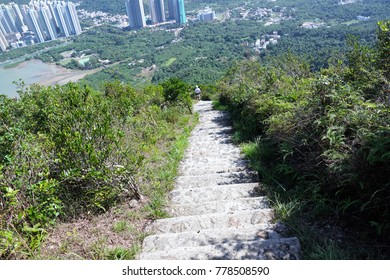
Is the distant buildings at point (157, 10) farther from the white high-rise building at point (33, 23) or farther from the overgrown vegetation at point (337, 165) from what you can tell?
the overgrown vegetation at point (337, 165)

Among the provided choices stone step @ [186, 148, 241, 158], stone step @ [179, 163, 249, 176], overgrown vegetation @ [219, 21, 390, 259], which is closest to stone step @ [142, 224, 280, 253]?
overgrown vegetation @ [219, 21, 390, 259]

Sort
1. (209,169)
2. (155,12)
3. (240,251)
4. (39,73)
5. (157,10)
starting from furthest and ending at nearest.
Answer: (155,12) < (157,10) < (39,73) < (209,169) < (240,251)

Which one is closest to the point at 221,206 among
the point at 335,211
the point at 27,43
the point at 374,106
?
the point at 335,211

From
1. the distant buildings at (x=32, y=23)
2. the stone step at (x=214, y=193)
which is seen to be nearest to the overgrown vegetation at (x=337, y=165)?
the stone step at (x=214, y=193)

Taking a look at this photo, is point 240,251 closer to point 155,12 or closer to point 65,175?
point 65,175

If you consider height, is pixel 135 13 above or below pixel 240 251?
below

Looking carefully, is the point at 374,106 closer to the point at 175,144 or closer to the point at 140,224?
the point at 140,224

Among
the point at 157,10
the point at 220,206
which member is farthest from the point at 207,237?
the point at 157,10
